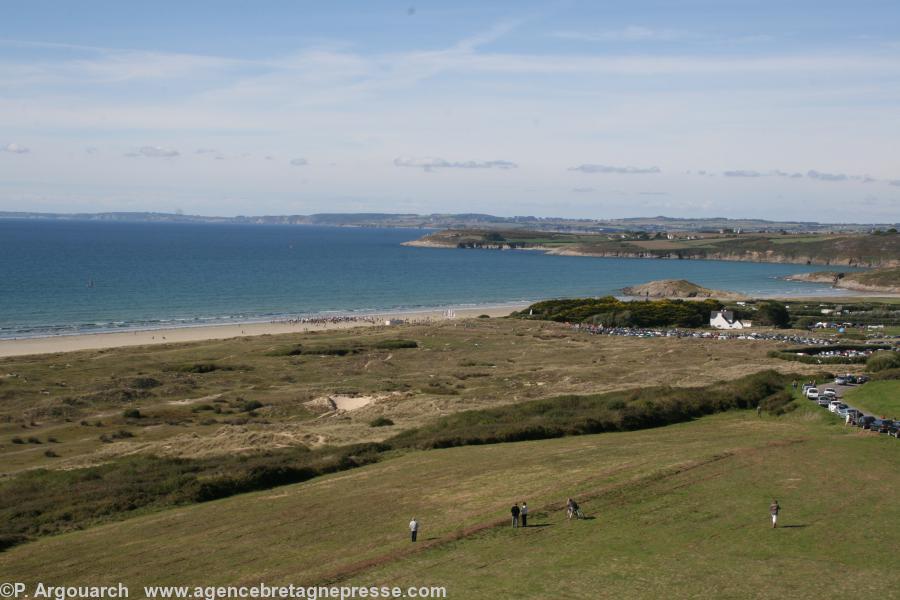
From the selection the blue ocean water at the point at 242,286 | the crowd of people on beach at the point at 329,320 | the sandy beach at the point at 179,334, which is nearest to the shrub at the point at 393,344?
the sandy beach at the point at 179,334

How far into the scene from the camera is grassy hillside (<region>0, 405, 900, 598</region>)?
18.8 metres


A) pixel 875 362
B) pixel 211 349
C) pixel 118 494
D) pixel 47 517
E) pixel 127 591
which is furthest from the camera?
pixel 211 349

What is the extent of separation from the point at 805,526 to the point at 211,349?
5571 centimetres

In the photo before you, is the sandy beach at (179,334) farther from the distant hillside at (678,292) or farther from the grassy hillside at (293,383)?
the distant hillside at (678,292)

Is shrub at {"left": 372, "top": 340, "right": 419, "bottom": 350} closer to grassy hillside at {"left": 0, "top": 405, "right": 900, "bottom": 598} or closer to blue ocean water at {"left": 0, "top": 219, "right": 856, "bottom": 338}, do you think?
blue ocean water at {"left": 0, "top": 219, "right": 856, "bottom": 338}

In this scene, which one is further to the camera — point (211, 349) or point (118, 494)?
point (211, 349)

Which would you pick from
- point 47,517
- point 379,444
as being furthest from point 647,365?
point 47,517

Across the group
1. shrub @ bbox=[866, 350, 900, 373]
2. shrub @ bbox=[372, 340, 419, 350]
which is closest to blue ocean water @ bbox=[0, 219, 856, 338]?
shrub @ bbox=[372, 340, 419, 350]

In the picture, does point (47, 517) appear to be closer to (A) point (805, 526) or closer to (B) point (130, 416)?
(B) point (130, 416)

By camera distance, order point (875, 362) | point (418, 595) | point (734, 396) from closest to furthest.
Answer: point (418, 595)
point (734, 396)
point (875, 362)

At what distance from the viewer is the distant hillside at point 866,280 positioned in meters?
144

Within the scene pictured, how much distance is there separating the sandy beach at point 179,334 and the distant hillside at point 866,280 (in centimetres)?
7637

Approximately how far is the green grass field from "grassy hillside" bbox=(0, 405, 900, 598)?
6.21 meters

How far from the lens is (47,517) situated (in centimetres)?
2567
